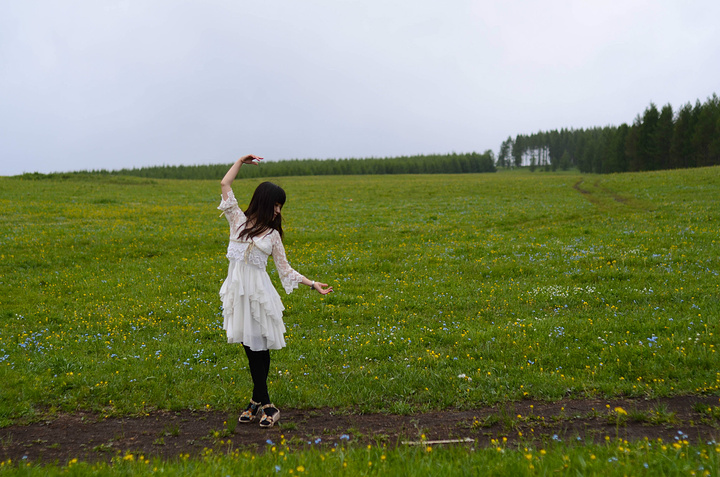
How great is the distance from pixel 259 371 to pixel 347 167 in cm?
16245

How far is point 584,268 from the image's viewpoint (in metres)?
14.4

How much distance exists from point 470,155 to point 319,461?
187 meters

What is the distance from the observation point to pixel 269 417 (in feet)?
21.3

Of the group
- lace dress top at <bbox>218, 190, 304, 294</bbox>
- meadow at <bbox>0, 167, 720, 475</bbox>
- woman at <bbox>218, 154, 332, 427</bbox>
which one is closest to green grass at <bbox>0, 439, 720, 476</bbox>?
meadow at <bbox>0, 167, 720, 475</bbox>

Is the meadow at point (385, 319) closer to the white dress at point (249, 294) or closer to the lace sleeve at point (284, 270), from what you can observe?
the white dress at point (249, 294)

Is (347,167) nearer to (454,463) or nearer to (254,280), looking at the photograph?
(254,280)

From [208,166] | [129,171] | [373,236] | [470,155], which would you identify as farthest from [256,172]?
[373,236]

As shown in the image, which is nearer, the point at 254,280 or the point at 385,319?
the point at 254,280

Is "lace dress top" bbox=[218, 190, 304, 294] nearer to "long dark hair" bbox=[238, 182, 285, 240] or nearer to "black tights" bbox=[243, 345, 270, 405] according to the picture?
"long dark hair" bbox=[238, 182, 285, 240]

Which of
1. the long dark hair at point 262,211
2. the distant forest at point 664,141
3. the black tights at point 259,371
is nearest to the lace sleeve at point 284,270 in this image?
the long dark hair at point 262,211

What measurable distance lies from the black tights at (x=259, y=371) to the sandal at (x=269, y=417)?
3.6 inches

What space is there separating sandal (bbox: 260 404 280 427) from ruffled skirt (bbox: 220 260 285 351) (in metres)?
0.93

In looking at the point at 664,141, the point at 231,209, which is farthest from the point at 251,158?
the point at 664,141

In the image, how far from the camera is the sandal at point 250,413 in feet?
21.8
